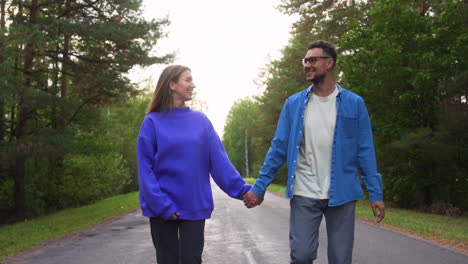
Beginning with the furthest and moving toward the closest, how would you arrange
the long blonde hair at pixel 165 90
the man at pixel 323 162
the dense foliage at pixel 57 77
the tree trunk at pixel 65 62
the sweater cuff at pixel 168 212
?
1. the tree trunk at pixel 65 62
2. the dense foliage at pixel 57 77
3. the man at pixel 323 162
4. the long blonde hair at pixel 165 90
5. the sweater cuff at pixel 168 212

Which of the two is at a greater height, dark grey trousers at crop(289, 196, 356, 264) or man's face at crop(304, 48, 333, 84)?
man's face at crop(304, 48, 333, 84)

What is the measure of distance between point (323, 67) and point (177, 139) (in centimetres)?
141

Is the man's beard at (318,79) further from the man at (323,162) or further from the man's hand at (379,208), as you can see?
the man's hand at (379,208)

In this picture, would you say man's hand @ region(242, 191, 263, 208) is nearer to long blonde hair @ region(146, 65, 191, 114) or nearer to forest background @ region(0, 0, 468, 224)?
long blonde hair @ region(146, 65, 191, 114)

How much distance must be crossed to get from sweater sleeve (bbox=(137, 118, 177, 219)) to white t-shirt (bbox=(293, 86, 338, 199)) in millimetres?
1068

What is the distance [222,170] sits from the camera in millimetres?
3838

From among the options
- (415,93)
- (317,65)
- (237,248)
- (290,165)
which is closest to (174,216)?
(290,165)

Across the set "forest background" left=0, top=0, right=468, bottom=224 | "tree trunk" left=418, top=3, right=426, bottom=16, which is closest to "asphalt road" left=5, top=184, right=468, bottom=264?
"forest background" left=0, top=0, right=468, bottom=224

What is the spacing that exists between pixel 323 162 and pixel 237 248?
5480mm

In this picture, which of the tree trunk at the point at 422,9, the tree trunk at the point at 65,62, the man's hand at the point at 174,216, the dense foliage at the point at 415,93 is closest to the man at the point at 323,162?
the man's hand at the point at 174,216

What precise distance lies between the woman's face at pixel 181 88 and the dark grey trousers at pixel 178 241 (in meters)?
0.90

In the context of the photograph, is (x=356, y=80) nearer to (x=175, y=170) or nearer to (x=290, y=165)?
(x=290, y=165)

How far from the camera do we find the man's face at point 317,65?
4160mm

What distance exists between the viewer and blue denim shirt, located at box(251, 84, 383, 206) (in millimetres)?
3887
